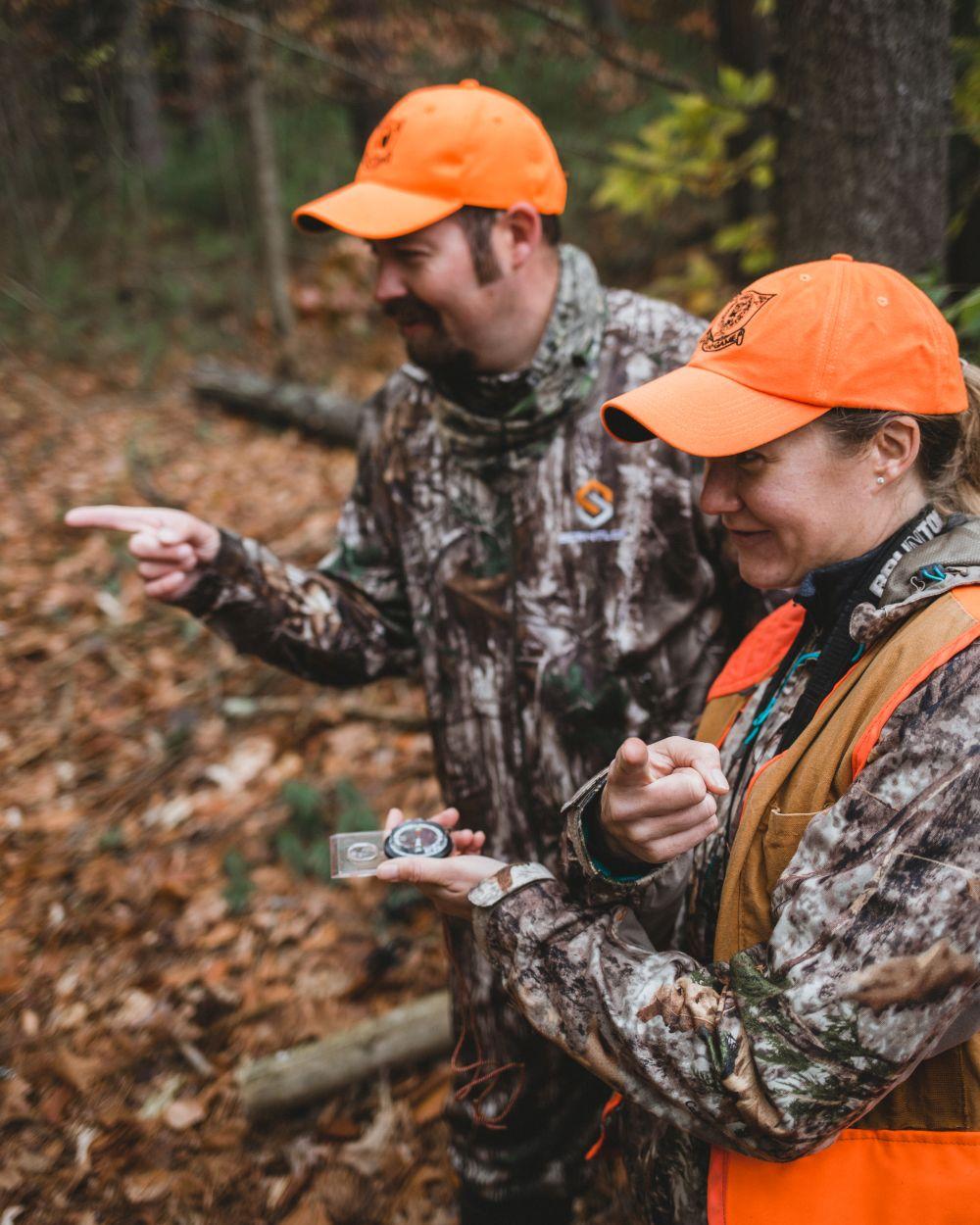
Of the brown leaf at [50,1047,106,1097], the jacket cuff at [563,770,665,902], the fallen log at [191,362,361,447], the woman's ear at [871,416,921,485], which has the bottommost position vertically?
the brown leaf at [50,1047,106,1097]

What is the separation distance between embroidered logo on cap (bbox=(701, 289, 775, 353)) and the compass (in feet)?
4.15

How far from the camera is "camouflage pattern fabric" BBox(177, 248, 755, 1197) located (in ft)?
8.02

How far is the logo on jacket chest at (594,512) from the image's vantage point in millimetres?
2451

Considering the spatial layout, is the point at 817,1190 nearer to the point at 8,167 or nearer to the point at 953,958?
the point at 953,958

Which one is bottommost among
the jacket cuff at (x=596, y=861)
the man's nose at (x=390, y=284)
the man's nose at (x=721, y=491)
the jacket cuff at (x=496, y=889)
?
the jacket cuff at (x=496, y=889)

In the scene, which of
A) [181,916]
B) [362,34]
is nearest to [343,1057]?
[181,916]

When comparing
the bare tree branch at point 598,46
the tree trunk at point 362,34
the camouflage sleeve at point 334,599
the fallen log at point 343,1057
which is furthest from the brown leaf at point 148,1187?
the tree trunk at point 362,34

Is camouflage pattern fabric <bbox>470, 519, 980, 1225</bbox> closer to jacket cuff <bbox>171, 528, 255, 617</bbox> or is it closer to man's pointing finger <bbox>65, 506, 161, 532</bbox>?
jacket cuff <bbox>171, 528, 255, 617</bbox>

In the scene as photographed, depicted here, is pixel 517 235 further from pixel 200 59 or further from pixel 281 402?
pixel 200 59

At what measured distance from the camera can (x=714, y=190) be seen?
4176 mm

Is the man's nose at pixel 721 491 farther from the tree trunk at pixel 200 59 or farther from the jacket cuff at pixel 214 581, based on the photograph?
the tree trunk at pixel 200 59

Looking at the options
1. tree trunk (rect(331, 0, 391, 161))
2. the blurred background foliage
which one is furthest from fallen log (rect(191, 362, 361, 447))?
tree trunk (rect(331, 0, 391, 161))

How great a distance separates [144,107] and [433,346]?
14316mm

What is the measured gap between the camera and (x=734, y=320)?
1.77m
